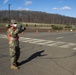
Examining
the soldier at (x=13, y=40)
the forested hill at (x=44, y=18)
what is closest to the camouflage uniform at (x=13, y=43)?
the soldier at (x=13, y=40)

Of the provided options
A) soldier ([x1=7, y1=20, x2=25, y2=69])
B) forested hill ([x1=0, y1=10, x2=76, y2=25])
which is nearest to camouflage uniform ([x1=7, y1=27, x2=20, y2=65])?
soldier ([x1=7, y1=20, x2=25, y2=69])

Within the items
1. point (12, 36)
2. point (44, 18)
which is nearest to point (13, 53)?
point (12, 36)

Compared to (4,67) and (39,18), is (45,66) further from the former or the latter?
(39,18)

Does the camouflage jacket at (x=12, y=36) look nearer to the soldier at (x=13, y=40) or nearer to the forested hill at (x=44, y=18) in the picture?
the soldier at (x=13, y=40)

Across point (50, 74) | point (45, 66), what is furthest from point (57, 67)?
point (50, 74)

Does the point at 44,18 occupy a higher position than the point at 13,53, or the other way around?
the point at 44,18

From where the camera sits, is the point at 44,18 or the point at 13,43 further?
the point at 44,18

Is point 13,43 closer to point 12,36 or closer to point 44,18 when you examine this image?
point 12,36

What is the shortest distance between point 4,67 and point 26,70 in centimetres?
86

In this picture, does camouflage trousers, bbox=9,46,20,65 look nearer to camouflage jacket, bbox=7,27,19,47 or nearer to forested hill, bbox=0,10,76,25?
camouflage jacket, bbox=7,27,19,47

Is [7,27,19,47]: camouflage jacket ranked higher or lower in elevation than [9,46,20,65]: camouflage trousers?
higher

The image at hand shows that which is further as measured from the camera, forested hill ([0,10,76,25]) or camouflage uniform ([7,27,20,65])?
forested hill ([0,10,76,25])

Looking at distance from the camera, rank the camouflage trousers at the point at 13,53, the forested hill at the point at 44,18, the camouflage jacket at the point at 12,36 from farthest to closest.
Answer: the forested hill at the point at 44,18 → the camouflage trousers at the point at 13,53 → the camouflage jacket at the point at 12,36

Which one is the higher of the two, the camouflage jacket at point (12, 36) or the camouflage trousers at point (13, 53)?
the camouflage jacket at point (12, 36)
